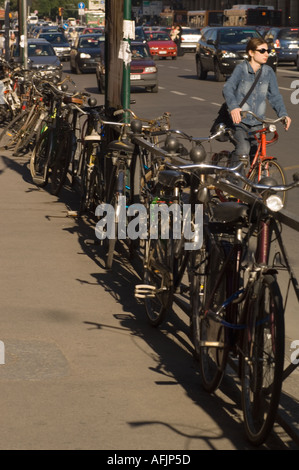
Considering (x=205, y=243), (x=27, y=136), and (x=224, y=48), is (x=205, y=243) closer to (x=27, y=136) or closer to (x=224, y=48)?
(x=27, y=136)

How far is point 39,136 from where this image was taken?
507 inches

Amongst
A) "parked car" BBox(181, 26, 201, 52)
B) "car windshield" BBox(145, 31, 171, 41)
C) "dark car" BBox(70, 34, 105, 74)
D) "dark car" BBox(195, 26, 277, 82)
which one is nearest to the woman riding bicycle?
"dark car" BBox(195, 26, 277, 82)

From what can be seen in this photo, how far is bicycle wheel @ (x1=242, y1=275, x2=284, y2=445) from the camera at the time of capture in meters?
4.40

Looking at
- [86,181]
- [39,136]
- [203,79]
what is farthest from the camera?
[203,79]

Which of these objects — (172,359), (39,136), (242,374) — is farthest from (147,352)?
(39,136)

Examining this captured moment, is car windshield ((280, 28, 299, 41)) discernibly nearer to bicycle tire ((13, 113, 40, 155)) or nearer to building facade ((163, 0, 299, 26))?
bicycle tire ((13, 113, 40, 155))

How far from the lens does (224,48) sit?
35750 mm

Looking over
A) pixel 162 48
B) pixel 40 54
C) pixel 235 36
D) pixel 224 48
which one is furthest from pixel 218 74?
pixel 162 48

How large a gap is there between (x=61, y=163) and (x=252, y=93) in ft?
7.87

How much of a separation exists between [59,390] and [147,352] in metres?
0.88

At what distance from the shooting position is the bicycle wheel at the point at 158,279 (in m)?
6.34

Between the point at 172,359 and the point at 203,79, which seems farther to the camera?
the point at 203,79

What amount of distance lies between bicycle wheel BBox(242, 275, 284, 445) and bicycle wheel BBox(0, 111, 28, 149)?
1153 centimetres

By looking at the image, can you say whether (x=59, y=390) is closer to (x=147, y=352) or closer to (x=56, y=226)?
(x=147, y=352)
